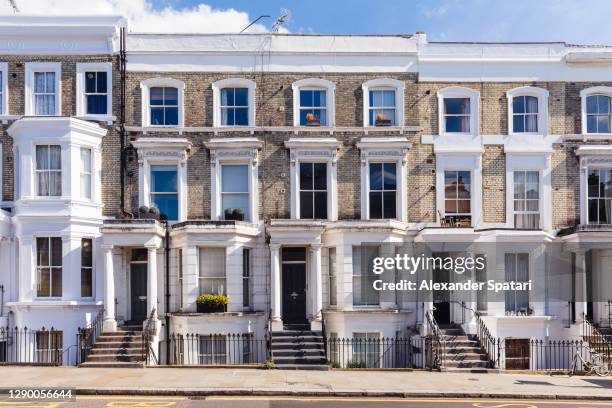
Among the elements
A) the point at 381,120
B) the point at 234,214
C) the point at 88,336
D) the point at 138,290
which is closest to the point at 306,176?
the point at 234,214

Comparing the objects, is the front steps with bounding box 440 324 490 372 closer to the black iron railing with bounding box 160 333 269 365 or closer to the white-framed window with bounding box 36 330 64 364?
the black iron railing with bounding box 160 333 269 365

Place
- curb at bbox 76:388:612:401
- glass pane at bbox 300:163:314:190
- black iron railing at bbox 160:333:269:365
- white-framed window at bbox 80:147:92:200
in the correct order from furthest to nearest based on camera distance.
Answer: glass pane at bbox 300:163:314:190 < white-framed window at bbox 80:147:92:200 < black iron railing at bbox 160:333:269:365 < curb at bbox 76:388:612:401

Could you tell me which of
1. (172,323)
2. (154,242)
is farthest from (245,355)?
(154,242)

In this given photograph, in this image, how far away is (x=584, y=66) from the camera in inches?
944

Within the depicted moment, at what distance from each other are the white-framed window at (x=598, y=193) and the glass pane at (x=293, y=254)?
9.99 m

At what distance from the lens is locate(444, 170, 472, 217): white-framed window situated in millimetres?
23719

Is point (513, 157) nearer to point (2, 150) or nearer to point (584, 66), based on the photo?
point (584, 66)

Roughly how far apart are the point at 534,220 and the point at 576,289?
2681mm

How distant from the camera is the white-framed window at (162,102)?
23312 millimetres

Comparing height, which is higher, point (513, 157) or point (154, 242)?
point (513, 157)

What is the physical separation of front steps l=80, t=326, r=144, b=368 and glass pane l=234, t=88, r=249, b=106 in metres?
8.31

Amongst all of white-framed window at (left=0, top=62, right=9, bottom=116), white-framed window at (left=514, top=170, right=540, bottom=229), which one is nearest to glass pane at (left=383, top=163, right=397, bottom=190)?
white-framed window at (left=514, top=170, right=540, bottom=229)

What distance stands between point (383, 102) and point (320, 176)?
3.38 metres

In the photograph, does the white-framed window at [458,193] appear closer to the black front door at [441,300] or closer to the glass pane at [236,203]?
the black front door at [441,300]
